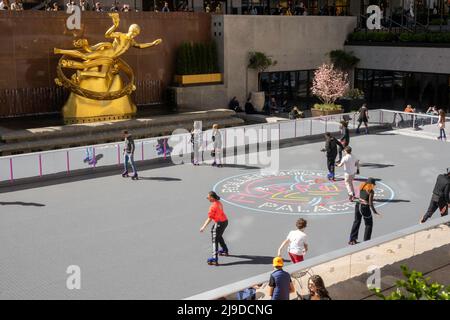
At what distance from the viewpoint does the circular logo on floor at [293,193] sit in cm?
1532

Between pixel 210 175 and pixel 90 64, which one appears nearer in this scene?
pixel 210 175

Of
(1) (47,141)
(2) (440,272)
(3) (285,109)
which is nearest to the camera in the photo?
(2) (440,272)

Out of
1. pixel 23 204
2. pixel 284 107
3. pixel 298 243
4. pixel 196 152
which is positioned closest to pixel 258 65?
pixel 284 107

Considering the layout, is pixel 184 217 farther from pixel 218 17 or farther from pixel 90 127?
pixel 218 17

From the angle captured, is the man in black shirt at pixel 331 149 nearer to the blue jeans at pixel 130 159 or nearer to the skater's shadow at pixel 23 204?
the blue jeans at pixel 130 159

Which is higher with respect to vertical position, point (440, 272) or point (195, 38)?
point (195, 38)

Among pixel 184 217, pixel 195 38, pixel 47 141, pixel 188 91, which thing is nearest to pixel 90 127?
pixel 47 141

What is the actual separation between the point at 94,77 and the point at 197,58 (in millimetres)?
7115

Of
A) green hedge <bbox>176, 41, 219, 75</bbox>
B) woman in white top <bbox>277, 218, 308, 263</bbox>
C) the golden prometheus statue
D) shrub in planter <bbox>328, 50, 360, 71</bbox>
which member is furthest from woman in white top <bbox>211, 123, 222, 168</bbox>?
shrub in planter <bbox>328, 50, 360, 71</bbox>

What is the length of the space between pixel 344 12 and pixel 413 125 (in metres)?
18.9

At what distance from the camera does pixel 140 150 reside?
66.2 feet

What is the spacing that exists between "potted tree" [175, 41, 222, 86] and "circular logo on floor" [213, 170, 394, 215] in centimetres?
1335

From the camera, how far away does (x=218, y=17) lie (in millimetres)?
32219
